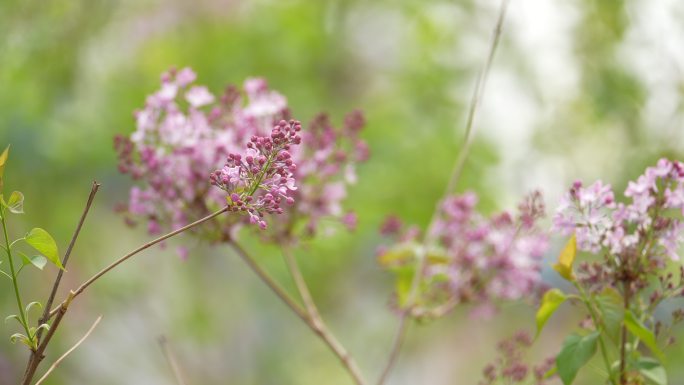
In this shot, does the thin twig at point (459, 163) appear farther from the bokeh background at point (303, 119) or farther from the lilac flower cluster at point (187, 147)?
the bokeh background at point (303, 119)

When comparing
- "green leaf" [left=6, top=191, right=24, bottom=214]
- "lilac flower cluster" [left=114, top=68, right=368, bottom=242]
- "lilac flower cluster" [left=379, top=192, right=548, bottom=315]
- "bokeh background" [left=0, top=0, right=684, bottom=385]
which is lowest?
"green leaf" [left=6, top=191, right=24, bottom=214]

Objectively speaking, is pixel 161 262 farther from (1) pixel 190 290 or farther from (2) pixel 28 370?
(2) pixel 28 370

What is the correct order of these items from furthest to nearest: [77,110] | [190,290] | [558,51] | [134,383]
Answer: [134,383]
[190,290]
[558,51]
[77,110]

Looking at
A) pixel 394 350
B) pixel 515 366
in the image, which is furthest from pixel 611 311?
pixel 394 350

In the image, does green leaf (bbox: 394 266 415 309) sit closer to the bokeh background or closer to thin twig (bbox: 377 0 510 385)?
thin twig (bbox: 377 0 510 385)

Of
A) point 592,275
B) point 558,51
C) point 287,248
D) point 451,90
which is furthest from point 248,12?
point 592,275

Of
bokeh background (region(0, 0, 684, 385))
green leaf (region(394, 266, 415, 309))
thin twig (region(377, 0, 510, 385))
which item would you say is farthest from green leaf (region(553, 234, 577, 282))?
bokeh background (region(0, 0, 684, 385))
